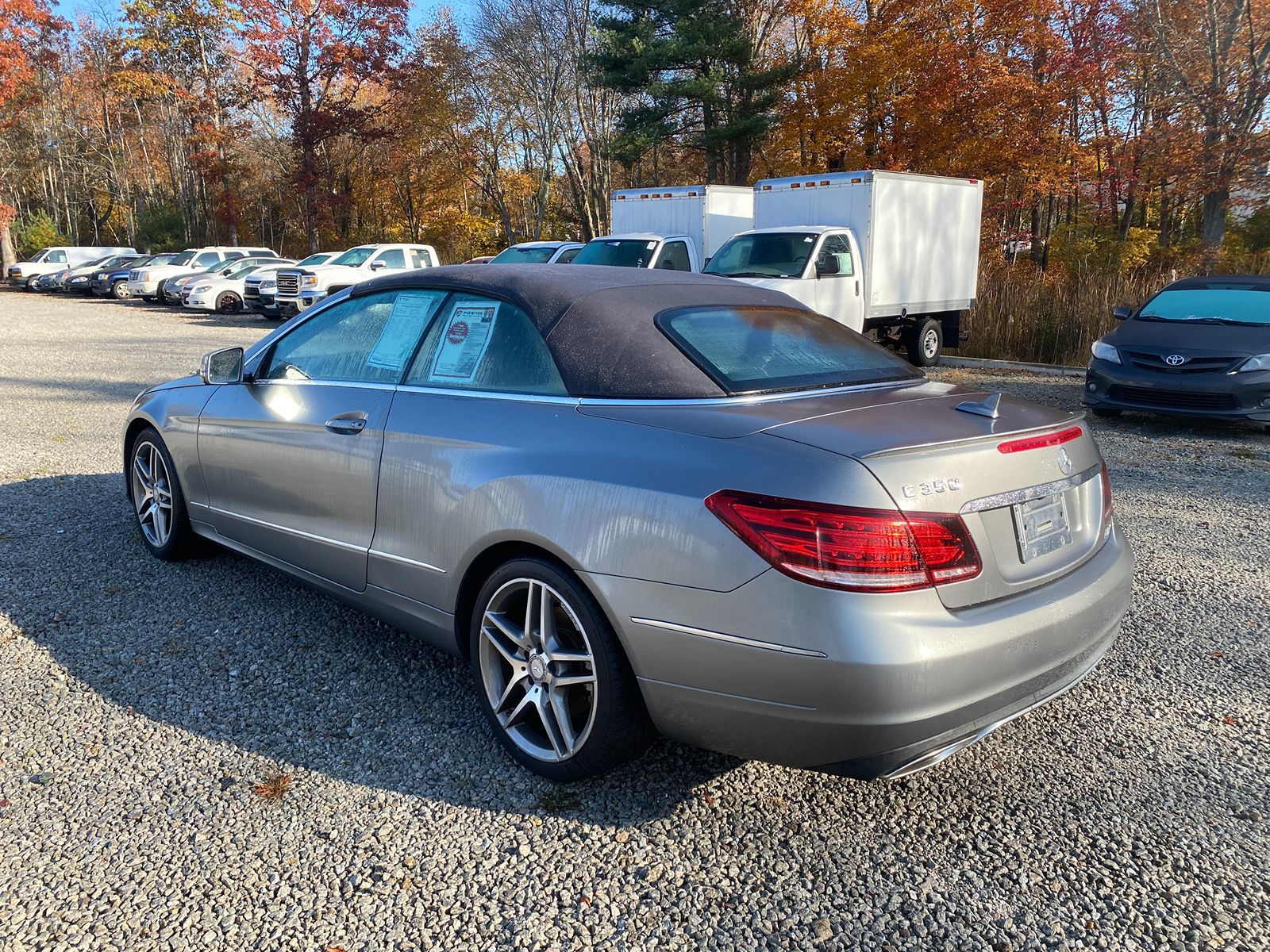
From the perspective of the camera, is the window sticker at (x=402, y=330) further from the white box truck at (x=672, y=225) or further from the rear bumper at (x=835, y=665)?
the white box truck at (x=672, y=225)

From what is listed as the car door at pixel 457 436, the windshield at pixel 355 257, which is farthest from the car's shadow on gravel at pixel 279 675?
the windshield at pixel 355 257

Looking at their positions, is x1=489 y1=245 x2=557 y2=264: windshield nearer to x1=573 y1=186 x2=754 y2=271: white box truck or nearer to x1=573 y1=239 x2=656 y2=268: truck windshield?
A: x1=573 y1=186 x2=754 y2=271: white box truck

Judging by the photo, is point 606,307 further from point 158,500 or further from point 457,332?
point 158,500

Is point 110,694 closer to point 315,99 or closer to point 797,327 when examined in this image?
point 797,327

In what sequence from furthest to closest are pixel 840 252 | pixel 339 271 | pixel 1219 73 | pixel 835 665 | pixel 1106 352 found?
pixel 339 271, pixel 1219 73, pixel 840 252, pixel 1106 352, pixel 835 665

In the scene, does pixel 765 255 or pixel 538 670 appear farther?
pixel 765 255

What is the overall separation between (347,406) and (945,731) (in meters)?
2.46

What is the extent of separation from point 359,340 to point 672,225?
1325cm

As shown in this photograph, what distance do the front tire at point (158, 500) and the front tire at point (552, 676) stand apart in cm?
242

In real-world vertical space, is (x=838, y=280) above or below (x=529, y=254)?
below

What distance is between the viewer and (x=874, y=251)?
13.6 meters

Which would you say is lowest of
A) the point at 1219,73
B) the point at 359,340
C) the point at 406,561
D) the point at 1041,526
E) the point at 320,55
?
the point at 406,561

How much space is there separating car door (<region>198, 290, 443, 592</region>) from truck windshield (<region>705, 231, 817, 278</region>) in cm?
940

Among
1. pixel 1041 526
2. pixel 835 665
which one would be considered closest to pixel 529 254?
pixel 1041 526
